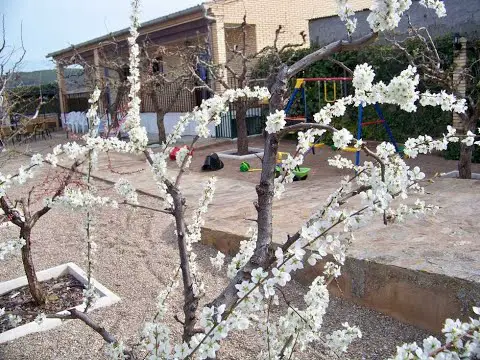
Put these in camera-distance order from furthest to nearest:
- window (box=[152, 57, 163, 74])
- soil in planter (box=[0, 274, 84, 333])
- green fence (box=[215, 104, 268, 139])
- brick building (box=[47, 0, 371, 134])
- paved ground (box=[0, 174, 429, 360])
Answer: green fence (box=[215, 104, 268, 139]) → brick building (box=[47, 0, 371, 134]) → window (box=[152, 57, 163, 74]) → soil in planter (box=[0, 274, 84, 333]) → paved ground (box=[0, 174, 429, 360])

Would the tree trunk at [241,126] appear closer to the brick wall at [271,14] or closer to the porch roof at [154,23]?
the porch roof at [154,23]

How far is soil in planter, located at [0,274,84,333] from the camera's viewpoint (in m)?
3.80

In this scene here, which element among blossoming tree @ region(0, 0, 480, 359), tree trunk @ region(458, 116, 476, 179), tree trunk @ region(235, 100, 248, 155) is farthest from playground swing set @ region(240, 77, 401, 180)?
blossoming tree @ region(0, 0, 480, 359)

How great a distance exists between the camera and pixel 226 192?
7.52m

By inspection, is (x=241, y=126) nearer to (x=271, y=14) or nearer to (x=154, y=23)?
(x=271, y=14)

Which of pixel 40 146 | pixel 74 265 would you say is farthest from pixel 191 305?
pixel 40 146

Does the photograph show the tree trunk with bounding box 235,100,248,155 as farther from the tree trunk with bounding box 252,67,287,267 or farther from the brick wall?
the tree trunk with bounding box 252,67,287,267

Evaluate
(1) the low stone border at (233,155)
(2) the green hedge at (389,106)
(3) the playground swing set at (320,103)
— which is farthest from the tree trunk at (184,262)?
(1) the low stone border at (233,155)

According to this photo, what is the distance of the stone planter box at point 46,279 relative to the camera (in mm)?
3443

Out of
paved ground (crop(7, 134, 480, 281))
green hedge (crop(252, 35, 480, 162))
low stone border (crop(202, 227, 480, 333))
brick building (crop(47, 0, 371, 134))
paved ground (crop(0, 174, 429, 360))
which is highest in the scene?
brick building (crop(47, 0, 371, 134))

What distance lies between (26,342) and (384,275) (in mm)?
2534

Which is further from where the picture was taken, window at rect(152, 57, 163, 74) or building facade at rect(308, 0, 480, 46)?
window at rect(152, 57, 163, 74)

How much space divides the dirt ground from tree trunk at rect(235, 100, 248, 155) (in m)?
4.47

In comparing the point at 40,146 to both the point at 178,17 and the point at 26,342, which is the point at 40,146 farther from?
the point at 26,342
